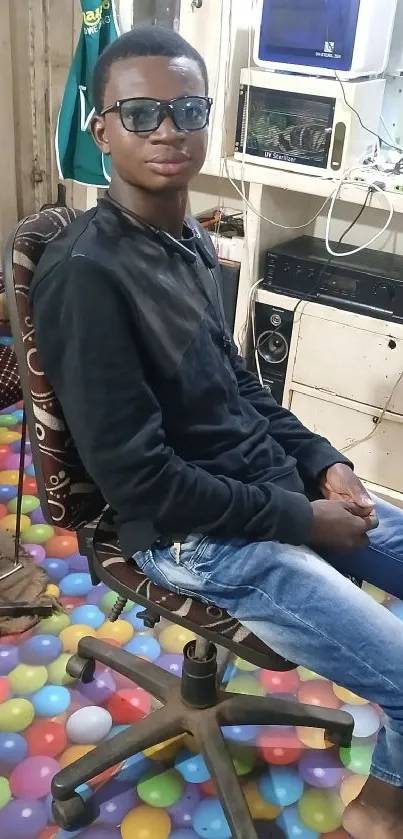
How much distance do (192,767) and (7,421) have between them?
4.35ft

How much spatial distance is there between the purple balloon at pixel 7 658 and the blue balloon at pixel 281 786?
52 cm

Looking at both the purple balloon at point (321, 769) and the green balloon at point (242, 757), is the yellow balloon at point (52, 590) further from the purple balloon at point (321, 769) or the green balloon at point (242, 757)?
the purple balloon at point (321, 769)

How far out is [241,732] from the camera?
1406mm

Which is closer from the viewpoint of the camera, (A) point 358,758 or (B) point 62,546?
(A) point 358,758

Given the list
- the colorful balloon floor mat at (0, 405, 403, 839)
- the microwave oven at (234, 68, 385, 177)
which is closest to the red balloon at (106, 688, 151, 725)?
the colorful balloon floor mat at (0, 405, 403, 839)

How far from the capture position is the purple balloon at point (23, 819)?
119 centimetres

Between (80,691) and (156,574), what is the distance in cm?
53

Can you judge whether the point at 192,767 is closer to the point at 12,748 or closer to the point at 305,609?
the point at 12,748

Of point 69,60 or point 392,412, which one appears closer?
point 392,412

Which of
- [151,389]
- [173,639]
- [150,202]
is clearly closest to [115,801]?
[173,639]

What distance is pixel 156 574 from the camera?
1.06 metres

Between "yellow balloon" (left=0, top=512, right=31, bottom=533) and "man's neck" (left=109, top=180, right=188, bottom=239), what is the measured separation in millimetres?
1053

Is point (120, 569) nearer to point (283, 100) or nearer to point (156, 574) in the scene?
point (156, 574)

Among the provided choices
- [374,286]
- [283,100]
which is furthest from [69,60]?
[374,286]
